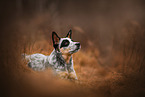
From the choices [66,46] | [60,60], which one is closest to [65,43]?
[66,46]

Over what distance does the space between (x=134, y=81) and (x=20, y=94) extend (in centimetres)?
79

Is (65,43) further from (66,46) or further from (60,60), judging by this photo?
(60,60)

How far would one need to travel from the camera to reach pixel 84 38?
1627 millimetres

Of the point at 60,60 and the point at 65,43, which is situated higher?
the point at 65,43

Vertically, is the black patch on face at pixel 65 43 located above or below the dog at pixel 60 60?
above

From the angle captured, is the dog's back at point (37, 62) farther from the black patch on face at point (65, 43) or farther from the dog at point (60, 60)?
the black patch on face at point (65, 43)

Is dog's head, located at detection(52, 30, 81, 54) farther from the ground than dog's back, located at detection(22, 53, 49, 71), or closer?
farther from the ground

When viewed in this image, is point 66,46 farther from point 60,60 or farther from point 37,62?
point 37,62

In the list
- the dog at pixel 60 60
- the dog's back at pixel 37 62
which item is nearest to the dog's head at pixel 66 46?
the dog at pixel 60 60

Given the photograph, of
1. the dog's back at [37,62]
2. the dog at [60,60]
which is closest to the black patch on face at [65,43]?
the dog at [60,60]

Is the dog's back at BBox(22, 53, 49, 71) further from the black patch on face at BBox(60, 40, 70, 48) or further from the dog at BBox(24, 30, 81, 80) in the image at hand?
the black patch on face at BBox(60, 40, 70, 48)

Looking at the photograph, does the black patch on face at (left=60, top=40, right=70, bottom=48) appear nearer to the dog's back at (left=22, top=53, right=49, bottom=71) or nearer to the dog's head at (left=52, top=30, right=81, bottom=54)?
the dog's head at (left=52, top=30, right=81, bottom=54)

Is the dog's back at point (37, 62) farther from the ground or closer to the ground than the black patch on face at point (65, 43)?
closer to the ground

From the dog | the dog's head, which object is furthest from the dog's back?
the dog's head
